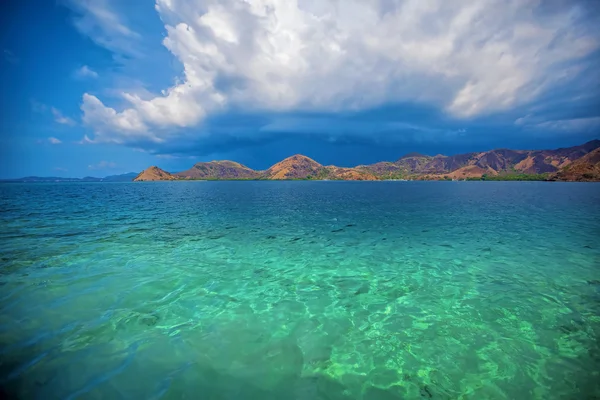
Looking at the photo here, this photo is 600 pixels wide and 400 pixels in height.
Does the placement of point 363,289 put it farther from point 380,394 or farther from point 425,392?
point 380,394

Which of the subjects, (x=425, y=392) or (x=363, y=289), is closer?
(x=425, y=392)

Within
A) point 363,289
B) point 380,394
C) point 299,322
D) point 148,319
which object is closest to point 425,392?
point 380,394

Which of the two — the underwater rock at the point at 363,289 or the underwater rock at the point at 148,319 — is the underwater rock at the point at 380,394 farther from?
the underwater rock at the point at 148,319

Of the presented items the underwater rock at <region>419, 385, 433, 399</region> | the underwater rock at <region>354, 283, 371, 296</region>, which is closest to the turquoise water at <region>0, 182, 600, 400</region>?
the underwater rock at <region>419, 385, 433, 399</region>

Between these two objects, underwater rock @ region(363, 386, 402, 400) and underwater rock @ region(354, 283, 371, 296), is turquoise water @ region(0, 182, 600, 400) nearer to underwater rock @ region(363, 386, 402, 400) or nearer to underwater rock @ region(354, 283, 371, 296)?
underwater rock @ region(363, 386, 402, 400)

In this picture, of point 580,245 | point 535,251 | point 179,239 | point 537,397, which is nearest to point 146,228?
point 179,239

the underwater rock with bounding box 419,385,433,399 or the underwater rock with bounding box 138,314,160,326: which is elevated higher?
the underwater rock with bounding box 138,314,160,326

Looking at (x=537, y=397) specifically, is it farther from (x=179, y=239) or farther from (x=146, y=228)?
(x=146, y=228)

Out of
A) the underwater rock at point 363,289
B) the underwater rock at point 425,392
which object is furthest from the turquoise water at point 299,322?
the underwater rock at point 363,289

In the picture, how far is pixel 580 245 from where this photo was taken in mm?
24609

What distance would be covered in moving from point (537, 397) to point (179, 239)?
28861mm

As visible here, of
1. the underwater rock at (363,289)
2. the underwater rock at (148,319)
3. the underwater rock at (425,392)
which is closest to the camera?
the underwater rock at (425,392)

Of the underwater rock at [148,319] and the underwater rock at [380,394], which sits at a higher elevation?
the underwater rock at [148,319]

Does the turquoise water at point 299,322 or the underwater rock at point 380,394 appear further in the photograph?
the turquoise water at point 299,322
